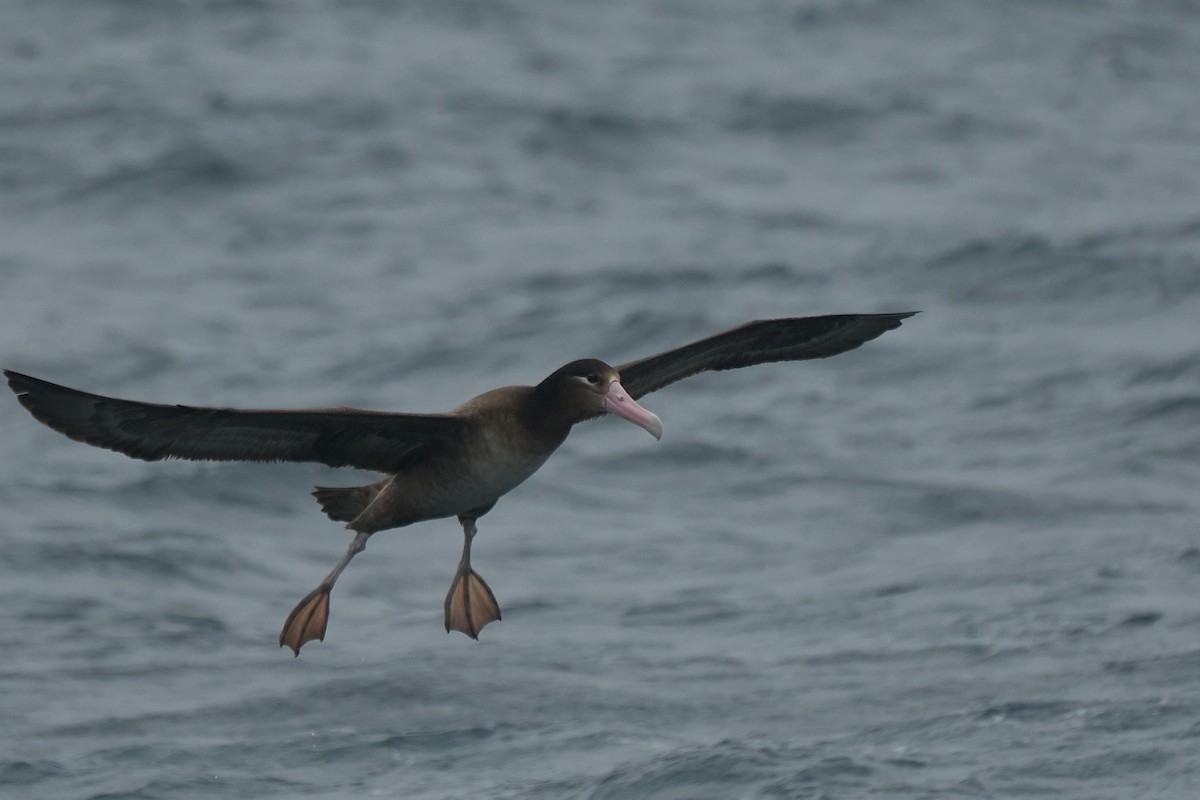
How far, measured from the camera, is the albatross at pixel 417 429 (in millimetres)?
9047

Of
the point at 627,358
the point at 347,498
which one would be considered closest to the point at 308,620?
the point at 347,498

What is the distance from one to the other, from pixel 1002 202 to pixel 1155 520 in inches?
335

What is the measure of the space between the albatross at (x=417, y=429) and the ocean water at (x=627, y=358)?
297 cm

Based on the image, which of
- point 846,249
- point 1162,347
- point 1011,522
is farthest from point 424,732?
point 846,249

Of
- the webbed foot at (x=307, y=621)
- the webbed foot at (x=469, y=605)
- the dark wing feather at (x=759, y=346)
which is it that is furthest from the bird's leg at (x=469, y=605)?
the dark wing feather at (x=759, y=346)

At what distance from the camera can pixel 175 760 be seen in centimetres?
1350

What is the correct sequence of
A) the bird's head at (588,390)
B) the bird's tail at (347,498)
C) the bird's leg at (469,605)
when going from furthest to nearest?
the bird's leg at (469,605) < the bird's tail at (347,498) < the bird's head at (588,390)

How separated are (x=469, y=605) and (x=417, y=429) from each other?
1831mm

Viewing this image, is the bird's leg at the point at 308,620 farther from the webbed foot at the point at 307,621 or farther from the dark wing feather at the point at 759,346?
the dark wing feather at the point at 759,346

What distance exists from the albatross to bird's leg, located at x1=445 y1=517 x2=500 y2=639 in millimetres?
905

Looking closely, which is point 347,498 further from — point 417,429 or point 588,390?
point 588,390

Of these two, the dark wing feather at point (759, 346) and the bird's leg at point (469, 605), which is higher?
the dark wing feather at point (759, 346)

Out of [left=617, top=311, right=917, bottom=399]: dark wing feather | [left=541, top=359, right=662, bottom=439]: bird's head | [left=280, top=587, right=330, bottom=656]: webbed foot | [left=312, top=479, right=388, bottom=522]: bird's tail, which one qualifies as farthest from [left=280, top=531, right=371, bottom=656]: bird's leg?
[left=617, top=311, right=917, bottom=399]: dark wing feather

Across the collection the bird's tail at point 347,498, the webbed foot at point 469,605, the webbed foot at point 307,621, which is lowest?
the webbed foot at point 469,605
